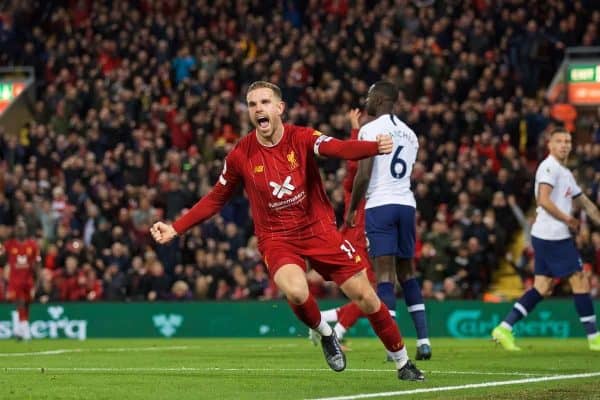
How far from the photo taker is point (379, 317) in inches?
407

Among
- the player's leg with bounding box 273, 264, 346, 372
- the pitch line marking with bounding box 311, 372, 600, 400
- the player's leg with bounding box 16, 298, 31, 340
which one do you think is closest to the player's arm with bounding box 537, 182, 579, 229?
the pitch line marking with bounding box 311, 372, 600, 400

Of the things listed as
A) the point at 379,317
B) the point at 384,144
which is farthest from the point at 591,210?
the point at 384,144

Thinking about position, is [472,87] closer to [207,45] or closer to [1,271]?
[207,45]

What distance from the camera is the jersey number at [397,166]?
13.1m

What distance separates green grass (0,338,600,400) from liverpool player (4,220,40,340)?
817 cm

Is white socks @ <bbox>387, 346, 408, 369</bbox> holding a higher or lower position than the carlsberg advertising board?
higher

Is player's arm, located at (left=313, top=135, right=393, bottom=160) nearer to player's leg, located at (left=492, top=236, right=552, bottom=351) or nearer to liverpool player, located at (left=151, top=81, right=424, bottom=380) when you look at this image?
liverpool player, located at (left=151, top=81, right=424, bottom=380)

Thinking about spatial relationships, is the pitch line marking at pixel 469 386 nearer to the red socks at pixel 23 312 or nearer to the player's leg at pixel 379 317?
the player's leg at pixel 379 317

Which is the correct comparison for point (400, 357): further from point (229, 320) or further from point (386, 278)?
point (229, 320)

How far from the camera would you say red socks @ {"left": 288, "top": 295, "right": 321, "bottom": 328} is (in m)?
10.5

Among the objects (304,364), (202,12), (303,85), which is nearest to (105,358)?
(304,364)

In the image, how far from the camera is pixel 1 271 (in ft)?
88.6

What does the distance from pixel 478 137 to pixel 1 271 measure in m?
9.92

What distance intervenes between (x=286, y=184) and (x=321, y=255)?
0.62 metres
